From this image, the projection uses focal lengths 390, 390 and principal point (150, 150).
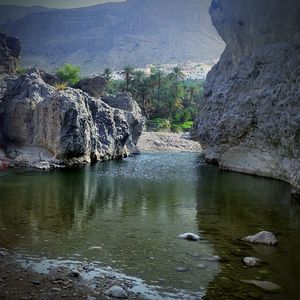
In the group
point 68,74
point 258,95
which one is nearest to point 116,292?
point 258,95

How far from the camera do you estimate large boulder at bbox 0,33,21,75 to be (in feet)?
230

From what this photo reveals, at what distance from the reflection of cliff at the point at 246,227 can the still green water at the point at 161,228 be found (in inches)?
1.3

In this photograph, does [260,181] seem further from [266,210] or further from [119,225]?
[119,225]

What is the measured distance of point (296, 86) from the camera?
3178cm

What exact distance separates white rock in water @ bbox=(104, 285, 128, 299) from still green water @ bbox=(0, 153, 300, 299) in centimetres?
122

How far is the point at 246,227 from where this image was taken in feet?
60.6

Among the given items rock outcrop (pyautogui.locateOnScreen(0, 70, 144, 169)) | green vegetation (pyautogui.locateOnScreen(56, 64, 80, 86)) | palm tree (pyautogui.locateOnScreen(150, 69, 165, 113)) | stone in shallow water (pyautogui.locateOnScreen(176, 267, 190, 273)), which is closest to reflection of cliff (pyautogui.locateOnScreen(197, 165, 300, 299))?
stone in shallow water (pyautogui.locateOnScreen(176, 267, 190, 273))

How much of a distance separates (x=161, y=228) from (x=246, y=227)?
13.4ft

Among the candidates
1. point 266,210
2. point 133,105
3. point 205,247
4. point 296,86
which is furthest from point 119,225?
point 133,105

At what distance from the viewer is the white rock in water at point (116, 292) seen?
10.1 metres

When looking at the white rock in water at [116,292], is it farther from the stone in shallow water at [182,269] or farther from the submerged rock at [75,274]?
the stone in shallow water at [182,269]

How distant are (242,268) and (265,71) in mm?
34651

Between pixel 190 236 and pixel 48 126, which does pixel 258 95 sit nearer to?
pixel 48 126

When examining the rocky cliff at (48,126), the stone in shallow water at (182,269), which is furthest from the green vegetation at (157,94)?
the stone in shallow water at (182,269)
